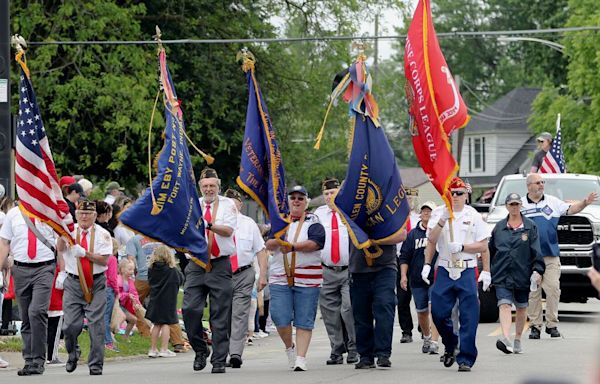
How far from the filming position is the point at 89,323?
49.2 feet

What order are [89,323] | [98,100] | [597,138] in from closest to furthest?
[89,323] < [98,100] < [597,138]

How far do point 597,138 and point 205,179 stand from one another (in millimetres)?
41592

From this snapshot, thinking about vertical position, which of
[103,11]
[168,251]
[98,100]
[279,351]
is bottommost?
[279,351]

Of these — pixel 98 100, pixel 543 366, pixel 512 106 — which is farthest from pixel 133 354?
pixel 512 106

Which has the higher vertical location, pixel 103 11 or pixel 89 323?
pixel 103 11

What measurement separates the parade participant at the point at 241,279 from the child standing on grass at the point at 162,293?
2.59 m

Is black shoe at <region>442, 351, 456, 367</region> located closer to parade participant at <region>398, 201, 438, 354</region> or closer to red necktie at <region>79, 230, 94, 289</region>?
parade participant at <region>398, 201, 438, 354</region>

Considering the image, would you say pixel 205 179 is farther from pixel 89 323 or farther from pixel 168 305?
pixel 168 305

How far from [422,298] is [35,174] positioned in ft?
15.8

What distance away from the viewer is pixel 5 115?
18.5 metres

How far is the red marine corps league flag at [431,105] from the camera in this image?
15359 mm

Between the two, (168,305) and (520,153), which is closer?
(168,305)

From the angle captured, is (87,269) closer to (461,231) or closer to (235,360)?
(235,360)

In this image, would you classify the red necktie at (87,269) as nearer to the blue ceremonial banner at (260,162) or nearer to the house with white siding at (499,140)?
the blue ceremonial banner at (260,162)
